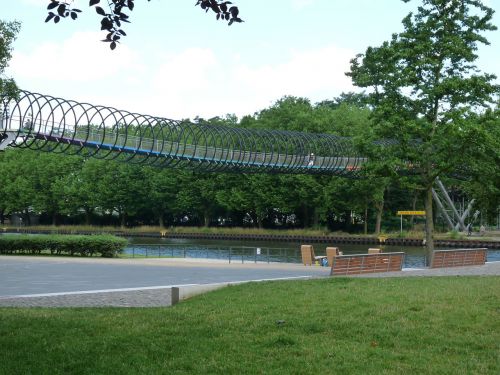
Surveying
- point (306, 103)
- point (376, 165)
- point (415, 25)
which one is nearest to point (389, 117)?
point (376, 165)

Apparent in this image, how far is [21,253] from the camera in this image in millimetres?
36062

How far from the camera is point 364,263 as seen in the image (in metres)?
20.7

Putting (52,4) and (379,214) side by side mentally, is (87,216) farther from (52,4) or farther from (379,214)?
(52,4)

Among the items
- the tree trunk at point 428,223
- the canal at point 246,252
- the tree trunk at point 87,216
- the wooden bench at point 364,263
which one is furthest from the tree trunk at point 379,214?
the wooden bench at point 364,263

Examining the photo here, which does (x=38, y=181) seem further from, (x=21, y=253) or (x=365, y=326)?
(x=365, y=326)

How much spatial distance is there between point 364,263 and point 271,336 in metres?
12.3

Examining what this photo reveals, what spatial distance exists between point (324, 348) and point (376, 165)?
18.9 meters

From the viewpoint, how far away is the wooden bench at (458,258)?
23484mm

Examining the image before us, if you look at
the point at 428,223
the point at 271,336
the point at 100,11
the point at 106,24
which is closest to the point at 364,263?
the point at 428,223

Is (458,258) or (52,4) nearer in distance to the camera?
(52,4)

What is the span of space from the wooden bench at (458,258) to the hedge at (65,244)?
18.0m

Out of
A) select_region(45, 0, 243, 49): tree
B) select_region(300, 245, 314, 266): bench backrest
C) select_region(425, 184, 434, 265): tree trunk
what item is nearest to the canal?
select_region(300, 245, 314, 266): bench backrest

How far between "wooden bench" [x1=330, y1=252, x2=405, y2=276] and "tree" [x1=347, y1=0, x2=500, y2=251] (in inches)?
218

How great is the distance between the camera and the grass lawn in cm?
736
